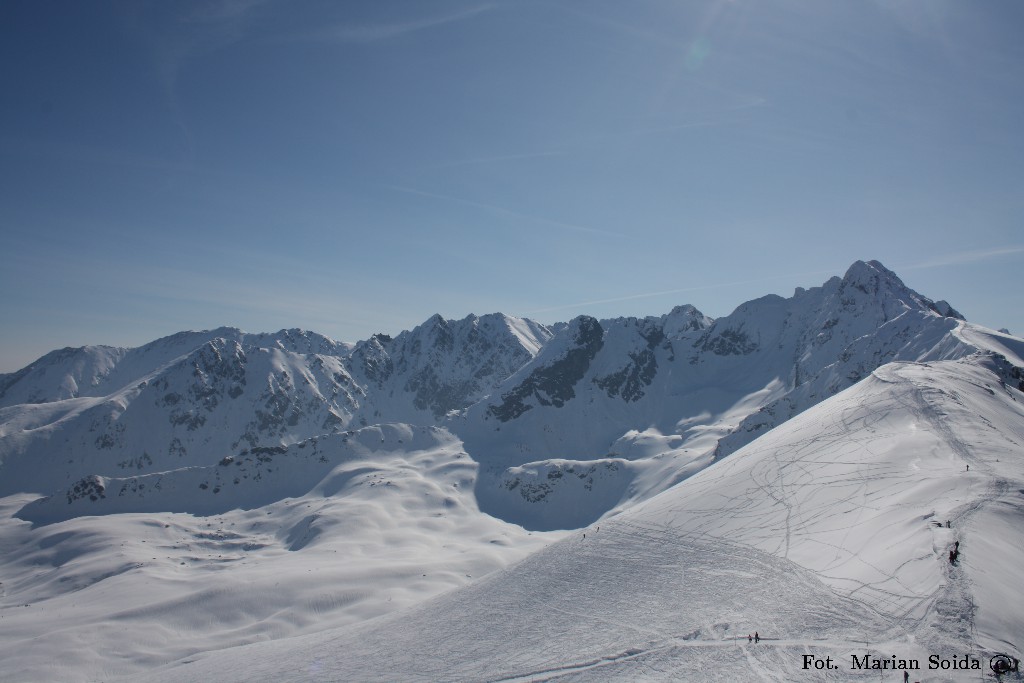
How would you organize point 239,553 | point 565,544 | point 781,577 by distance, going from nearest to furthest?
1. point 781,577
2. point 565,544
3. point 239,553

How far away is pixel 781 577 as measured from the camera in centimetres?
2420

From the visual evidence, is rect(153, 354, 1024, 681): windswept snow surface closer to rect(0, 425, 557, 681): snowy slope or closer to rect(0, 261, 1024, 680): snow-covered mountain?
rect(0, 261, 1024, 680): snow-covered mountain

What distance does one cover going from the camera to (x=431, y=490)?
158500 millimetres

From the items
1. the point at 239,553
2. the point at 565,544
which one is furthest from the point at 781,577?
the point at 239,553

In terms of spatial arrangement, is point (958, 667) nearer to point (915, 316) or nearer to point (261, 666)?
point (261, 666)

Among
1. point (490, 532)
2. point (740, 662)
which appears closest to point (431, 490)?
point (490, 532)

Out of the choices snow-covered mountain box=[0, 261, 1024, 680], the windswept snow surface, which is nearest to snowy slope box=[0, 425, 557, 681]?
snow-covered mountain box=[0, 261, 1024, 680]

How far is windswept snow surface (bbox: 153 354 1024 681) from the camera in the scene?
62.3 ft

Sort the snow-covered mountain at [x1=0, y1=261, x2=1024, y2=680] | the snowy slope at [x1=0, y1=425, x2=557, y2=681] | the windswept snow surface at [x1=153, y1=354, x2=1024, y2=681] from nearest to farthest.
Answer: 1. the windswept snow surface at [x1=153, y1=354, x2=1024, y2=681]
2. the snow-covered mountain at [x1=0, y1=261, x2=1024, y2=680]
3. the snowy slope at [x1=0, y1=425, x2=557, y2=681]

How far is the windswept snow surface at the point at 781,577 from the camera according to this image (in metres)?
19.0

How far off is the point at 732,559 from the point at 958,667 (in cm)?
1216

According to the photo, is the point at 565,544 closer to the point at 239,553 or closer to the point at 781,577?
the point at 781,577

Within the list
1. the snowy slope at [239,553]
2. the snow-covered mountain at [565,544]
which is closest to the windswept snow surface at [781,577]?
the snow-covered mountain at [565,544]

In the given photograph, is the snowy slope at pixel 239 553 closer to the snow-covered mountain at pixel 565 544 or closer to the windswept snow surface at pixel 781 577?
the snow-covered mountain at pixel 565 544
